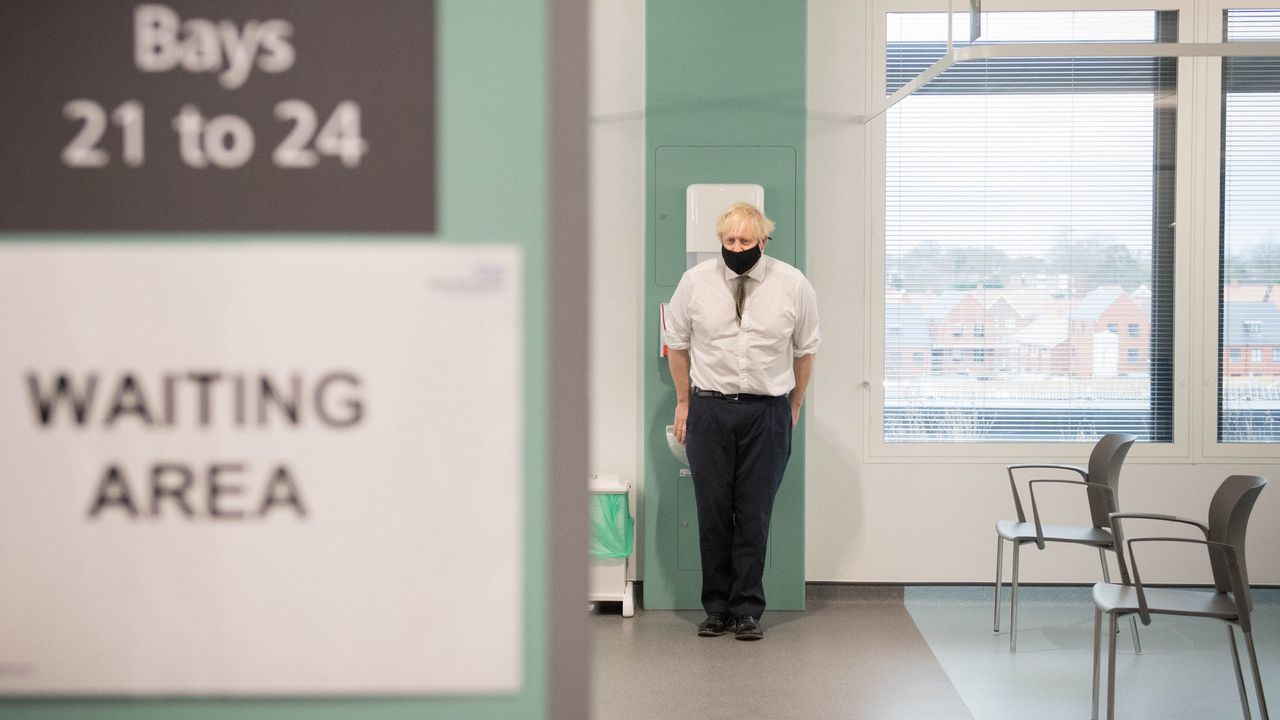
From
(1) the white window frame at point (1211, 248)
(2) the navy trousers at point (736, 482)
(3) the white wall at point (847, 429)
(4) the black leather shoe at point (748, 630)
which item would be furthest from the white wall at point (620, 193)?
(1) the white window frame at point (1211, 248)

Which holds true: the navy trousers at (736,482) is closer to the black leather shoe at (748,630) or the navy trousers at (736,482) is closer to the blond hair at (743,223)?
the black leather shoe at (748,630)

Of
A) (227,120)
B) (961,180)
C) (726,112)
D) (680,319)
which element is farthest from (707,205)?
(227,120)

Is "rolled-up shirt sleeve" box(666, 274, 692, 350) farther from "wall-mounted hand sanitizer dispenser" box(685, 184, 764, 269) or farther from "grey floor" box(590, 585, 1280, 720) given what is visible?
"grey floor" box(590, 585, 1280, 720)

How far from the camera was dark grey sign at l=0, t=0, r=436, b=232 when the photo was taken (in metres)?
1.05

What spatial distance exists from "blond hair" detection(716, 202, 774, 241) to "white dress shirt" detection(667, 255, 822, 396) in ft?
0.47

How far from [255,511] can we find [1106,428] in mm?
5010

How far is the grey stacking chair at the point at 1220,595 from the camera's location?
295 cm

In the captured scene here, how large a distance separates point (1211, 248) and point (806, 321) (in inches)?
91.5

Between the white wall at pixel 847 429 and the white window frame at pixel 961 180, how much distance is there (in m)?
0.05

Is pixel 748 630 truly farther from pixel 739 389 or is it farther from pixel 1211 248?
pixel 1211 248

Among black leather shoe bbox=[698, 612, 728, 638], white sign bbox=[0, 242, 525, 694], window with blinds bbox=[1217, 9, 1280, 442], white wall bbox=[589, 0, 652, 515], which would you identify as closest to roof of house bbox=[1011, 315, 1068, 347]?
window with blinds bbox=[1217, 9, 1280, 442]

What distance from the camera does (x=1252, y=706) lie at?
3.57 meters

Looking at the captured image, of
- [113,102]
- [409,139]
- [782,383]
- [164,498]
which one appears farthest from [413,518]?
[782,383]

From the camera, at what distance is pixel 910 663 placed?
414 centimetres
